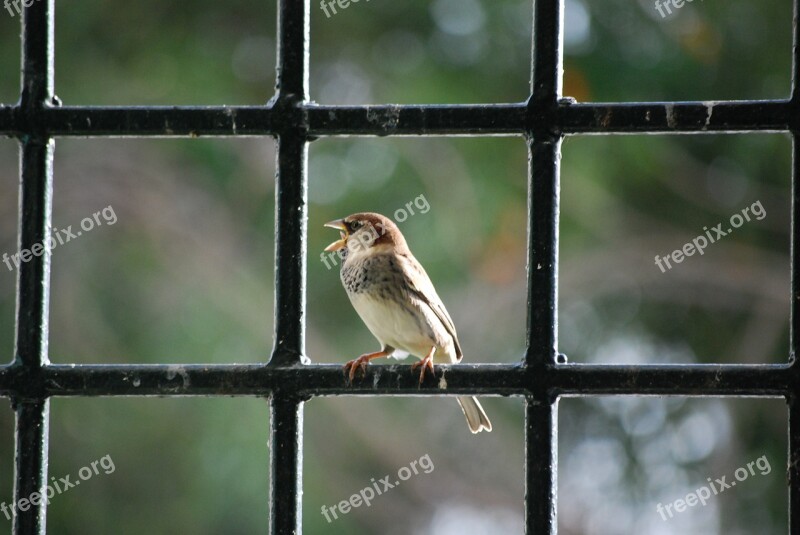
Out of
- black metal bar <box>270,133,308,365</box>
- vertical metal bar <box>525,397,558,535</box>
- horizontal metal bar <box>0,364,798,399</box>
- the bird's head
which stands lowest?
vertical metal bar <box>525,397,558,535</box>

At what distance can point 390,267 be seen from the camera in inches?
101

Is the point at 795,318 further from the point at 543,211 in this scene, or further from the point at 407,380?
the point at 407,380

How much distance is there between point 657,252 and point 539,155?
3.20 m

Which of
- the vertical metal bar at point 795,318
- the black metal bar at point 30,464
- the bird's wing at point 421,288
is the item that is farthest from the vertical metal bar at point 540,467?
the bird's wing at point 421,288

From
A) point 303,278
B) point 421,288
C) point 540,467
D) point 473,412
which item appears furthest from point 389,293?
point 540,467

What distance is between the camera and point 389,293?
100.0 inches

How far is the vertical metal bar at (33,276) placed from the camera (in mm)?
1333

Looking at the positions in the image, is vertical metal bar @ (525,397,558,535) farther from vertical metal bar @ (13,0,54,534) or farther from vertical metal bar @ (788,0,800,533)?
vertical metal bar @ (13,0,54,534)

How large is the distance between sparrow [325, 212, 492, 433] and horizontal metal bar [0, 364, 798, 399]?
1.14 meters

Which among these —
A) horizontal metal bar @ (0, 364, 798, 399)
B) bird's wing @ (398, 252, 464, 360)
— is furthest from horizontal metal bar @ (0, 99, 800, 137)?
bird's wing @ (398, 252, 464, 360)

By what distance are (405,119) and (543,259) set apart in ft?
0.83

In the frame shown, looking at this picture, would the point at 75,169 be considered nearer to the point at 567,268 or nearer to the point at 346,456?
the point at 346,456

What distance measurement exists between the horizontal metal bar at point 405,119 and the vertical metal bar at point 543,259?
0.06 feet

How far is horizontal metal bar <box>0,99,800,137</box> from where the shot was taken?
1.32 m
